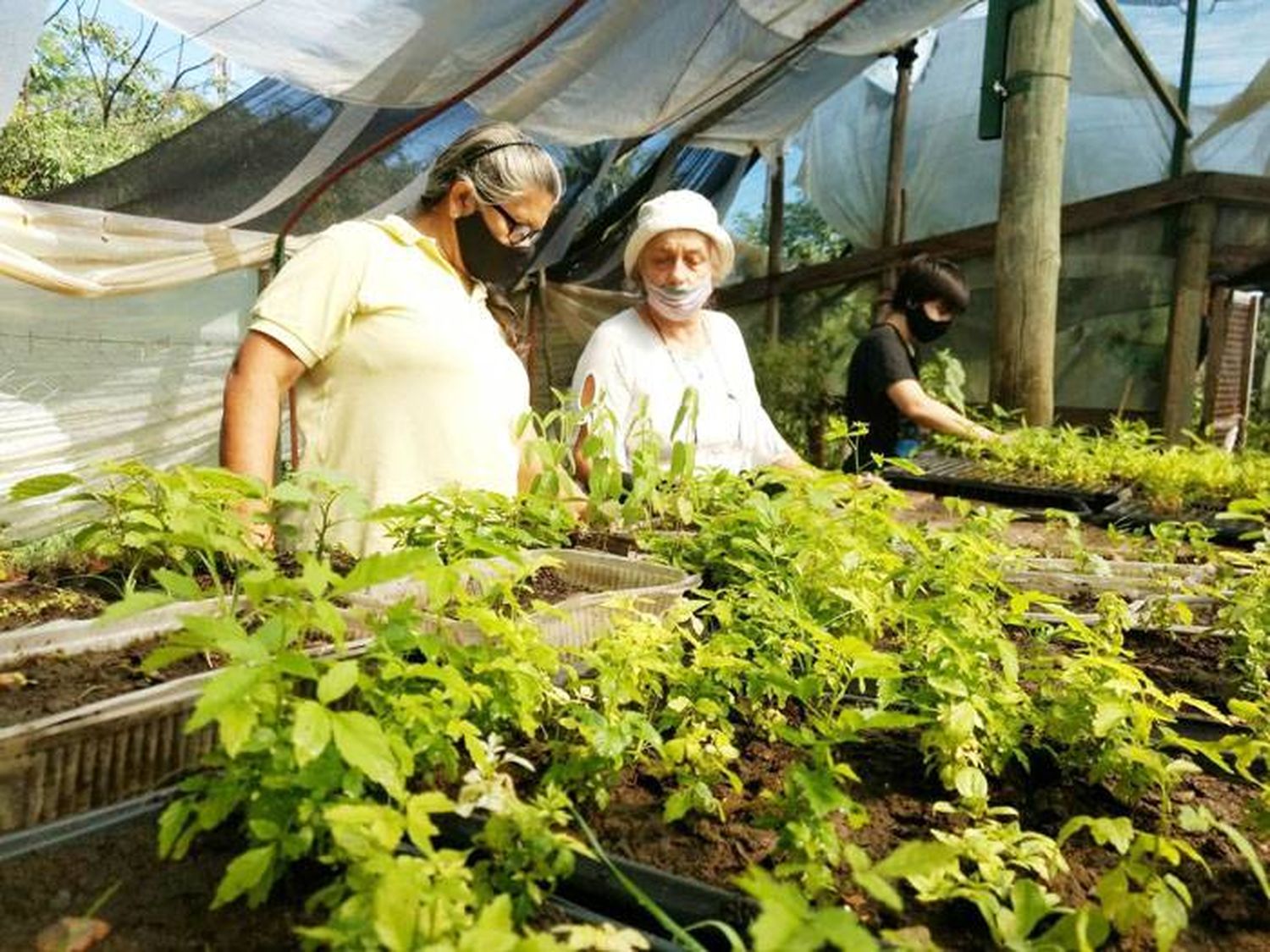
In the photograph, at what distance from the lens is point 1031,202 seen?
346cm

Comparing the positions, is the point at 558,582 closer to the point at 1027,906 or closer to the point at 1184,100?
the point at 1027,906

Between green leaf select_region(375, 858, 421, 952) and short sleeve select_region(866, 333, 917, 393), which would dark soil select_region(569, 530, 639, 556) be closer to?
green leaf select_region(375, 858, 421, 952)

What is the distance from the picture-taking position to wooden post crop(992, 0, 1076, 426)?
3332 mm

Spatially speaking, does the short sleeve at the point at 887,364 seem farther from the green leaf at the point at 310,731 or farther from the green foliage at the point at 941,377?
the green leaf at the point at 310,731

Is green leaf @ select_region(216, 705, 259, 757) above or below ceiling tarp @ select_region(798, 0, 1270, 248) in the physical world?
below

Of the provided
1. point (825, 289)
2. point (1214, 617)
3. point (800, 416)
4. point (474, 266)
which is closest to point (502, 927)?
point (1214, 617)

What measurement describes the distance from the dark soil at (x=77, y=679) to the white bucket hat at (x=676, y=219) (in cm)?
190

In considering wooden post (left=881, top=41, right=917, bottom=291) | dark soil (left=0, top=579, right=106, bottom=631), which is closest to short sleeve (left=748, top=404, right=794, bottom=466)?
dark soil (left=0, top=579, right=106, bottom=631)

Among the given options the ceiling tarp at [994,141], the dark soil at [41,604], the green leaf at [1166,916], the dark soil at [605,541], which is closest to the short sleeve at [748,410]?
the dark soil at [605,541]

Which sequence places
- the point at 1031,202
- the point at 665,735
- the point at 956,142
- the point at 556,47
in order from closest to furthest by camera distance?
1. the point at 665,735
2. the point at 1031,202
3. the point at 556,47
4. the point at 956,142

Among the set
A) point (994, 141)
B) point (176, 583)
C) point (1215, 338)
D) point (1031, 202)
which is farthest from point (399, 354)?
point (994, 141)

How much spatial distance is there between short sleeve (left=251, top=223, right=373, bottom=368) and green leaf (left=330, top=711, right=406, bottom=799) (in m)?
1.33

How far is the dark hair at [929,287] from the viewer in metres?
3.51

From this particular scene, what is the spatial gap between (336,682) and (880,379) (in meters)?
3.15
